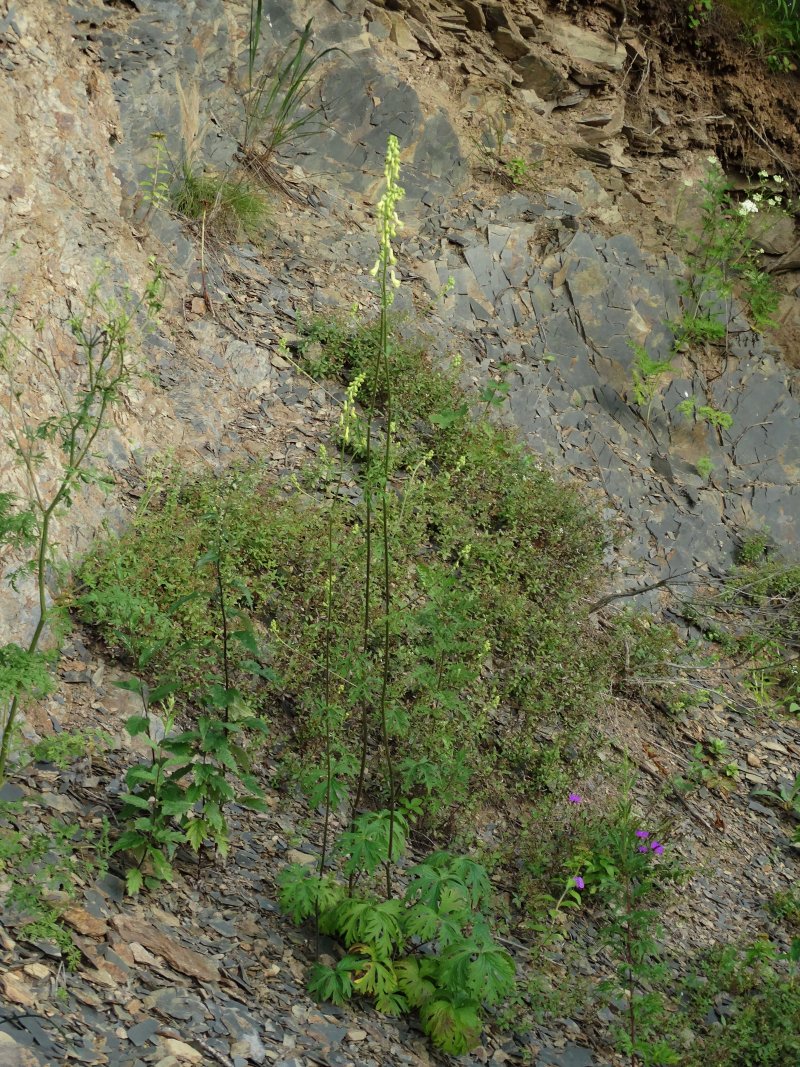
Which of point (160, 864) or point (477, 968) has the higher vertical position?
point (477, 968)

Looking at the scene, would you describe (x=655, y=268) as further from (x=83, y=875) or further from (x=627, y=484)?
(x=83, y=875)

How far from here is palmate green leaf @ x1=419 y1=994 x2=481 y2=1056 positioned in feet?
10.4

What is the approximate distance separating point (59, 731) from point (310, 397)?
10.7 feet

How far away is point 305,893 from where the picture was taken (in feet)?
10.6

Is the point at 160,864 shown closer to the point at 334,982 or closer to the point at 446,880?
the point at 334,982

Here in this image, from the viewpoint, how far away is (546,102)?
912 centimetres

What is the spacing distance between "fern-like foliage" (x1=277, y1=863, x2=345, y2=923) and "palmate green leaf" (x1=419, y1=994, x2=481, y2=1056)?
0.47 meters

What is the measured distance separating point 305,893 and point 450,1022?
0.62 m

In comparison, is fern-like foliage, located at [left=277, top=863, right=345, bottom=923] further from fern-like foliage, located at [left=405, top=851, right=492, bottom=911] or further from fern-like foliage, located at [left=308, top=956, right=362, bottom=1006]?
fern-like foliage, located at [left=405, top=851, right=492, bottom=911]

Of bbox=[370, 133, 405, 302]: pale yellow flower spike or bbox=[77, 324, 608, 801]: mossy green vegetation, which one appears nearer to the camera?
bbox=[370, 133, 405, 302]: pale yellow flower spike

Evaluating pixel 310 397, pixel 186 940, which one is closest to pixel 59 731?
pixel 186 940

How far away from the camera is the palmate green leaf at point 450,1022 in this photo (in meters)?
3.17

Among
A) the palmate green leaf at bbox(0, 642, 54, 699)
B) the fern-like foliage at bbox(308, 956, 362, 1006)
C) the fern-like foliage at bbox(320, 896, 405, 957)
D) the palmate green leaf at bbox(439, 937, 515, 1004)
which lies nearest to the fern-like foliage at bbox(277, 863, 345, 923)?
the fern-like foliage at bbox(320, 896, 405, 957)

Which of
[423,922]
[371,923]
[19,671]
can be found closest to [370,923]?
[371,923]
